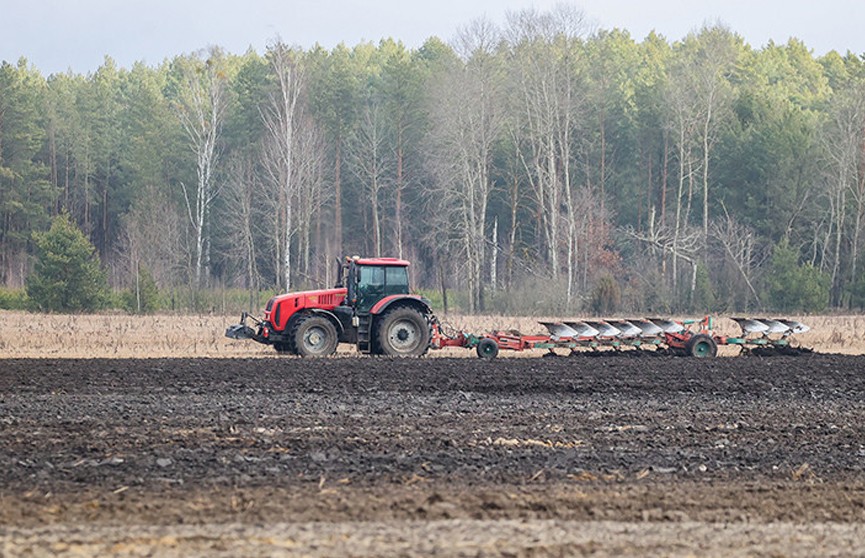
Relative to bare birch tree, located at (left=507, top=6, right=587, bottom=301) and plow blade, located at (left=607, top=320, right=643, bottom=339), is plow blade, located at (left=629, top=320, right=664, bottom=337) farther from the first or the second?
bare birch tree, located at (left=507, top=6, right=587, bottom=301)

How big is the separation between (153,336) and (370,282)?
28.4 ft

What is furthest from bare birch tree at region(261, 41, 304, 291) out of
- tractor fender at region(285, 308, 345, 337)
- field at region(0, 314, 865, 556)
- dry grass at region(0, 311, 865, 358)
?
field at region(0, 314, 865, 556)

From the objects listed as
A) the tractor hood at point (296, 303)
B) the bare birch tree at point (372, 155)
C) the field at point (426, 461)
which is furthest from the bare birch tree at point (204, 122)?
the field at point (426, 461)

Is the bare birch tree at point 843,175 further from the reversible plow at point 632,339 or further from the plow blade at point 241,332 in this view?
the plow blade at point 241,332

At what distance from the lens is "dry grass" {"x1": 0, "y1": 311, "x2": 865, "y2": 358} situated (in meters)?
26.8

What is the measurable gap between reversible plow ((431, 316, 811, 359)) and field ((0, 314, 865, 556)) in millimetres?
3286

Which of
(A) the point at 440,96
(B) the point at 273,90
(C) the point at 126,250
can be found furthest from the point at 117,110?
(A) the point at 440,96

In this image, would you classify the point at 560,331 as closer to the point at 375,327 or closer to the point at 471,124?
the point at 375,327

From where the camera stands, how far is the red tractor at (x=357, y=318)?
2425cm

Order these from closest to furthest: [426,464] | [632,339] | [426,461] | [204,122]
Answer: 1. [426,464]
2. [426,461]
3. [632,339]
4. [204,122]

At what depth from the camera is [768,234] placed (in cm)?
5853

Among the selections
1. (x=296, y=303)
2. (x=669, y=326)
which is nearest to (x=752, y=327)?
(x=669, y=326)

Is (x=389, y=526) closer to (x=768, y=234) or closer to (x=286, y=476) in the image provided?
(x=286, y=476)

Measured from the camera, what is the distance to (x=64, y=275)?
135 feet
